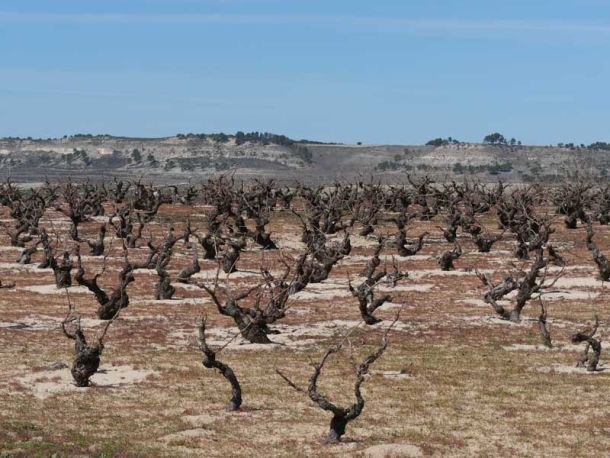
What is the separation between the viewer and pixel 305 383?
3061 centimetres

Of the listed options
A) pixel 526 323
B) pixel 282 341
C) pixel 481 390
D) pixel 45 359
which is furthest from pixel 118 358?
pixel 526 323

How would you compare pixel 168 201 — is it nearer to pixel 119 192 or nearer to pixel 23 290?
pixel 119 192

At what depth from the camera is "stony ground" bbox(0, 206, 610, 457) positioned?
23828 mm

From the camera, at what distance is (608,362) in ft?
113

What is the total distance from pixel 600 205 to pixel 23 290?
214 ft

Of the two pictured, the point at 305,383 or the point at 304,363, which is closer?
the point at 305,383

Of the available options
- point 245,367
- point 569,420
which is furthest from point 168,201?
point 569,420

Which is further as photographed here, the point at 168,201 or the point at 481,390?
the point at 168,201

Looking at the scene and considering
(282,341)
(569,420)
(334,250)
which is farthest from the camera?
(334,250)

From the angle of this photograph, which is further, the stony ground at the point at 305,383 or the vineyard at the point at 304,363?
the vineyard at the point at 304,363

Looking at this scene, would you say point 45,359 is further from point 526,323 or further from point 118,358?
point 526,323

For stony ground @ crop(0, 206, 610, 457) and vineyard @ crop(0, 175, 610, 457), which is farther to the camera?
vineyard @ crop(0, 175, 610, 457)

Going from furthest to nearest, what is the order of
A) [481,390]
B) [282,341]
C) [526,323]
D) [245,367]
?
[526,323], [282,341], [245,367], [481,390]

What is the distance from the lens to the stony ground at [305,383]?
23828 mm
